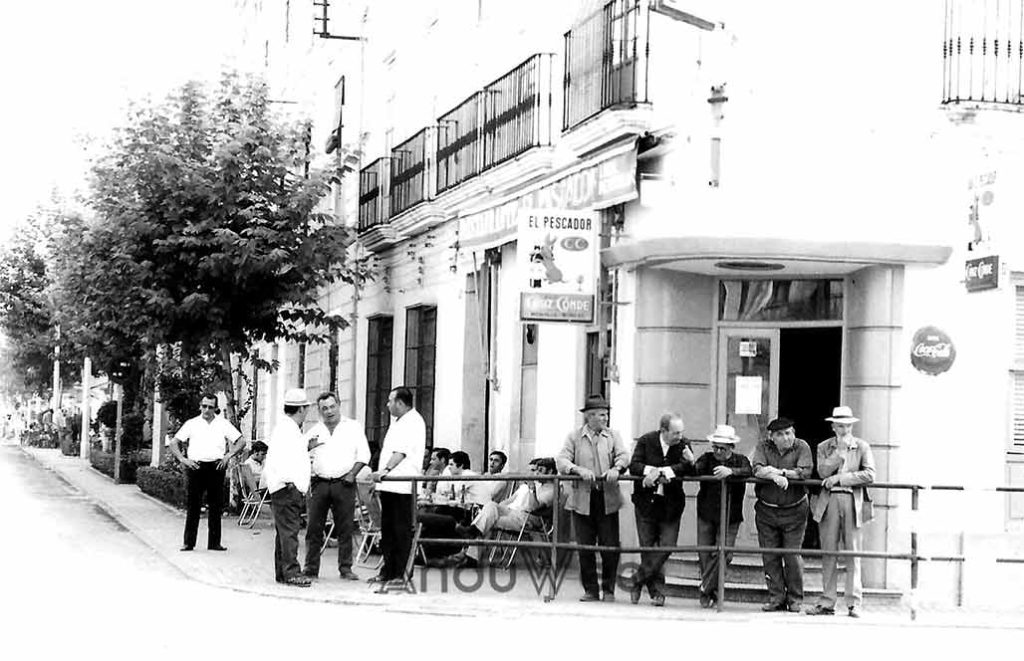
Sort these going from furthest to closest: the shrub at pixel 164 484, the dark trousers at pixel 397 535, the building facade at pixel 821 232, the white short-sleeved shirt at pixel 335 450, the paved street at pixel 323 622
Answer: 1. the shrub at pixel 164 484
2. the white short-sleeved shirt at pixel 335 450
3. the building facade at pixel 821 232
4. the dark trousers at pixel 397 535
5. the paved street at pixel 323 622

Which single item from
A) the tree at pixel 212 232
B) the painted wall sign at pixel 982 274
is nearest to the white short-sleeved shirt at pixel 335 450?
the painted wall sign at pixel 982 274

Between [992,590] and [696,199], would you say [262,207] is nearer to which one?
[696,199]

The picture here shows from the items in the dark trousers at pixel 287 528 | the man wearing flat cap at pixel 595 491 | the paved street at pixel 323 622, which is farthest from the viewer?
the dark trousers at pixel 287 528

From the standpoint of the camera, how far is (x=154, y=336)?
24.5 meters

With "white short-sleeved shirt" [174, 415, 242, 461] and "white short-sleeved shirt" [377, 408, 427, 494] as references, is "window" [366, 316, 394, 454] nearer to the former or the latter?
"white short-sleeved shirt" [174, 415, 242, 461]

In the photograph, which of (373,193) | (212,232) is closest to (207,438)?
(212,232)

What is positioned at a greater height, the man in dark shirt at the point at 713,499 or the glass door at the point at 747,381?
the glass door at the point at 747,381

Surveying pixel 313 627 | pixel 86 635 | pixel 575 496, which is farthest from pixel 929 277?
pixel 86 635

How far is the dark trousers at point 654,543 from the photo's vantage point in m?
14.4

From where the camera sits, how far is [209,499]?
61.9 ft

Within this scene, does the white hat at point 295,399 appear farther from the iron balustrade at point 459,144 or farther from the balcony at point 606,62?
the iron balustrade at point 459,144

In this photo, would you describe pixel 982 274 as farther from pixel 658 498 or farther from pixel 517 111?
pixel 517 111

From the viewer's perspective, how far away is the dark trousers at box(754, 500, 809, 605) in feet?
46.5

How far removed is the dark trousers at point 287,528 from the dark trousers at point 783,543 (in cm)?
411
